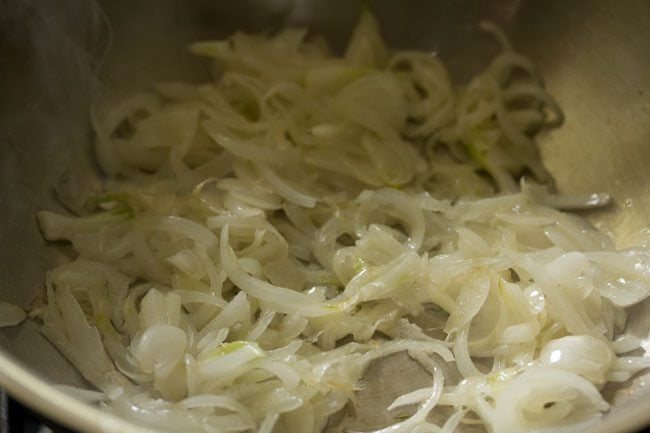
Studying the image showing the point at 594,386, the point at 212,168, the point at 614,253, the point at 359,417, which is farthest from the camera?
Answer: the point at 212,168

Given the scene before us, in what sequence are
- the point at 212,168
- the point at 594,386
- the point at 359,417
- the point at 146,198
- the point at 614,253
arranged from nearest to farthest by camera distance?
the point at 594,386 → the point at 359,417 → the point at 614,253 → the point at 146,198 → the point at 212,168

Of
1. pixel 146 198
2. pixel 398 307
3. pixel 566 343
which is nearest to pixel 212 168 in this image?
pixel 146 198

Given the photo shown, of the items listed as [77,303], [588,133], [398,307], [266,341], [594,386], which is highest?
[588,133]

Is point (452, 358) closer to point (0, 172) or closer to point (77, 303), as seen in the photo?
point (77, 303)

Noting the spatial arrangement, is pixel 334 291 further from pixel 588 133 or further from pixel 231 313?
pixel 588 133

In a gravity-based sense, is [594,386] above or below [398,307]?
above

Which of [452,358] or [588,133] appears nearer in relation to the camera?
[452,358]

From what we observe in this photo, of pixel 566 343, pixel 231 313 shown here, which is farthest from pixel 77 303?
pixel 566 343
